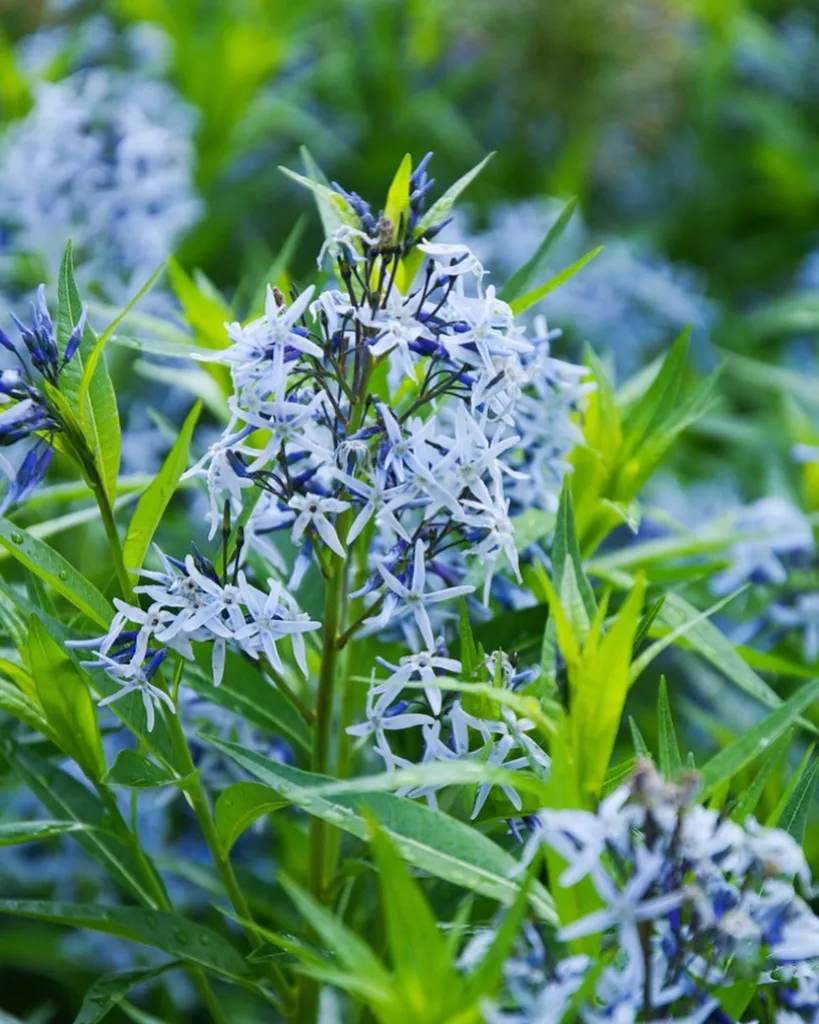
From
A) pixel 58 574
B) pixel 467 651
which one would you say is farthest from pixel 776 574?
pixel 58 574

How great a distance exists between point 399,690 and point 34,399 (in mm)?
346

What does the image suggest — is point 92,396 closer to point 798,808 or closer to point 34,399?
point 34,399

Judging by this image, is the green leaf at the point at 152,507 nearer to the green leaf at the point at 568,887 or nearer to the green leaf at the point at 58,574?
the green leaf at the point at 58,574

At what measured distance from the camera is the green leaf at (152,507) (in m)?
0.94

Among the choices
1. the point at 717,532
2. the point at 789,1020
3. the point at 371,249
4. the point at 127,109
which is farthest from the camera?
the point at 127,109

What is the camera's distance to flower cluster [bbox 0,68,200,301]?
178cm

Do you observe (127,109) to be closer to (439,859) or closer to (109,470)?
(109,470)

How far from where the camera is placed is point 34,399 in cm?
90

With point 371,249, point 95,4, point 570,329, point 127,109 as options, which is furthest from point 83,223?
point 95,4

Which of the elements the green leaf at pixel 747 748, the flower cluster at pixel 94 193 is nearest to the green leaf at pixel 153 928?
the green leaf at pixel 747 748

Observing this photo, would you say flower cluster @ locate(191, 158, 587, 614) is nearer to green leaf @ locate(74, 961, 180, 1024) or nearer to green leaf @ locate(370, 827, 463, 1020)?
green leaf @ locate(370, 827, 463, 1020)

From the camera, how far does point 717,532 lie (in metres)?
1.46

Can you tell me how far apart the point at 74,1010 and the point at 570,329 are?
1430 millimetres

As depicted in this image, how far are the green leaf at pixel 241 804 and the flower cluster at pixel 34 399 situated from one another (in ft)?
0.92
